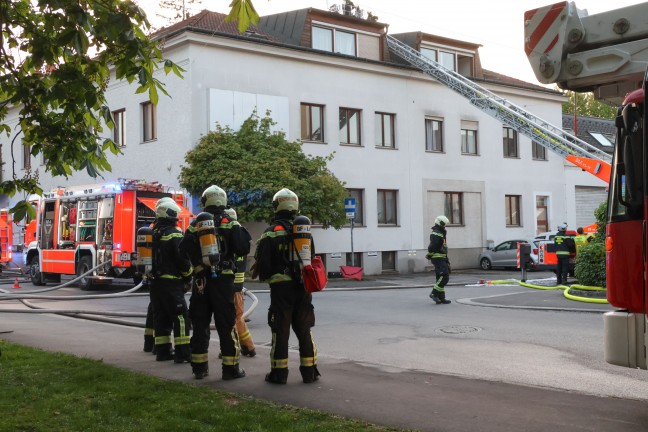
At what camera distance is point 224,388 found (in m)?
6.90

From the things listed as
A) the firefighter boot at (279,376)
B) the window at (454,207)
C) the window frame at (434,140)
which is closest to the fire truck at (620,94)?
the firefighter boot at (279,376)

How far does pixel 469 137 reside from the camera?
1309 inches

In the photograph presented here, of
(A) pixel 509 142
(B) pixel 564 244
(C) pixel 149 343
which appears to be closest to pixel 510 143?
(A) pixel 509 142

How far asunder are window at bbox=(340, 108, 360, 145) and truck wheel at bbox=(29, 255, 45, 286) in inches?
491

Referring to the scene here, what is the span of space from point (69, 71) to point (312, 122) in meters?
22.4

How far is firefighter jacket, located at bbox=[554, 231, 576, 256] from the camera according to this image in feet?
62.2

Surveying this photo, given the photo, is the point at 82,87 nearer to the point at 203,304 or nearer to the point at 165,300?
the point at 203,304

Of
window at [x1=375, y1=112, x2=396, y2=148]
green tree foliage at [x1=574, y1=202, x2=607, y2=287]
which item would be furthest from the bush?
window at [x1=375, y1=112, x2=396, y2=148]

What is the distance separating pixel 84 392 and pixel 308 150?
2153 centimetres

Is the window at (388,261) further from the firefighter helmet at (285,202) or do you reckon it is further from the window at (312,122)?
the firefighter helmet at (285,202)

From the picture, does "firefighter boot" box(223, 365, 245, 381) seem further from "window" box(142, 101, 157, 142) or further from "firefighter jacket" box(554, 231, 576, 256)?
"window" box(142, 101, 157, 142)

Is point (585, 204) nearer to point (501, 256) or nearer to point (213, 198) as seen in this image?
point (501, 256)

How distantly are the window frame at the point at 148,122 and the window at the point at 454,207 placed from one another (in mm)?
13022

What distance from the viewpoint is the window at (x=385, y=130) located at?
98.7ft
